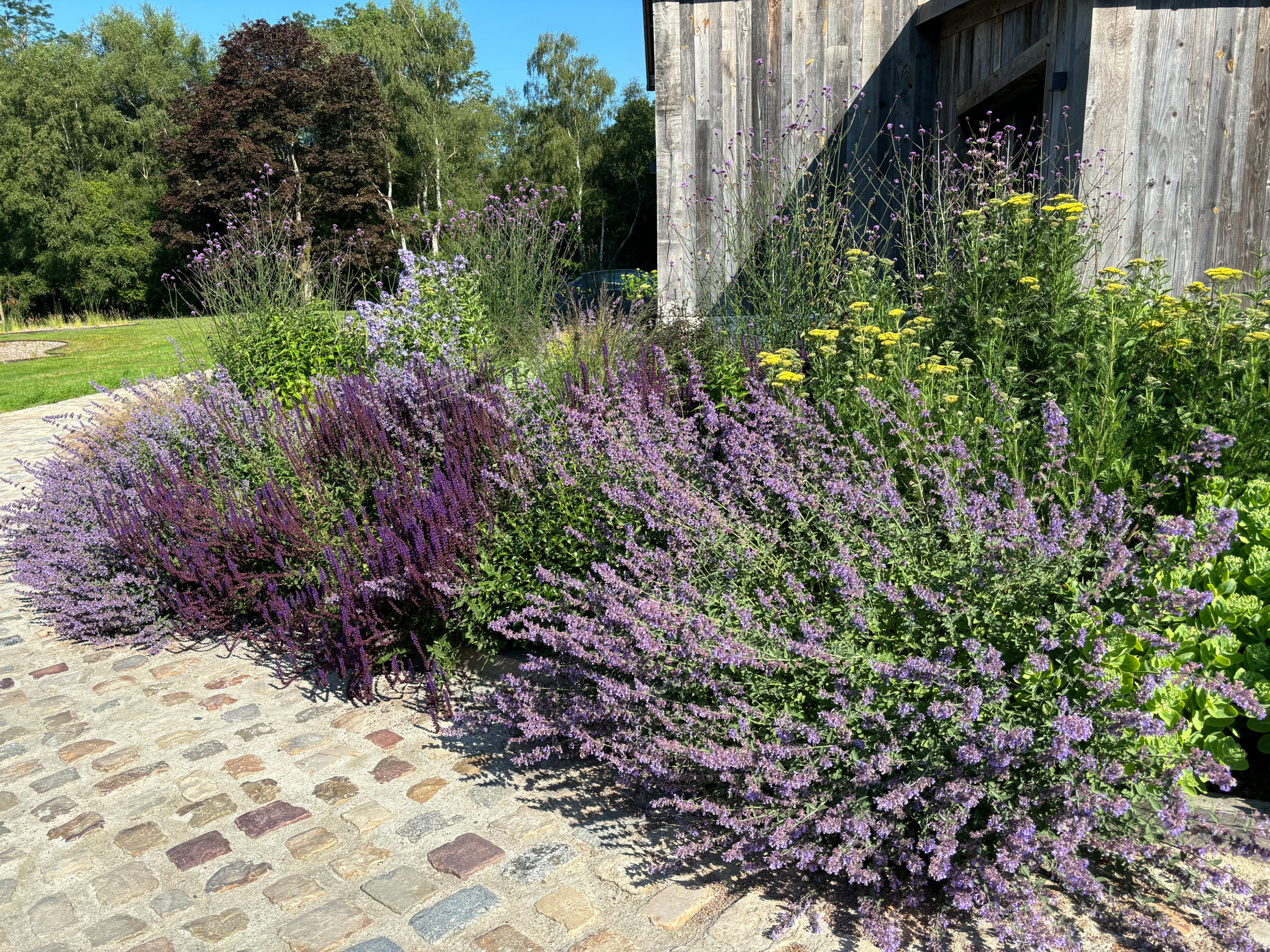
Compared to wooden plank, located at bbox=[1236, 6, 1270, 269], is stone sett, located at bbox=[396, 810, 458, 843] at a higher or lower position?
lower

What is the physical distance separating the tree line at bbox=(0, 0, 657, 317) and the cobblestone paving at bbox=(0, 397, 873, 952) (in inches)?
773

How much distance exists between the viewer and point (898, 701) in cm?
205

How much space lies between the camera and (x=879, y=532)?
247 cm

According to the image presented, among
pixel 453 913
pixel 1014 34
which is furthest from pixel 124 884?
pixel 1014 34

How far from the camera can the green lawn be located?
10773 mm

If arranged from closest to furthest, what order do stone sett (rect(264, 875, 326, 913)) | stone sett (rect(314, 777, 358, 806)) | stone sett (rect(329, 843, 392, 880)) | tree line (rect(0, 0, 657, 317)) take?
stone sett (rect(264, 875, 326, 913)), stone sett (rect(329, 843, 392, 880)), stone sett (rect(314, 777, 358, 806)), tree line (rect(0, 0, 657, 317))

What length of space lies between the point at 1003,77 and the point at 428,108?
28758 millimetres

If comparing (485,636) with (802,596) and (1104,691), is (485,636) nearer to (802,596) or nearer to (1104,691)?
(802,596)

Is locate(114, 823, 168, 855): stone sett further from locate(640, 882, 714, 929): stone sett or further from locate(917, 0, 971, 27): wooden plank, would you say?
locate(917, 0, 971, 27): wooden plank

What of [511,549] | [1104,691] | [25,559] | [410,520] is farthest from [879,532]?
[25,559]

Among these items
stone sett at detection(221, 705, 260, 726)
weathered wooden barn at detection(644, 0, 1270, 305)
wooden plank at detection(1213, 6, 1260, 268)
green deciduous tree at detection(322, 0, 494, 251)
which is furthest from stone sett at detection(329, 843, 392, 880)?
green deciduous tree at detection(322, 0, 494, 251)

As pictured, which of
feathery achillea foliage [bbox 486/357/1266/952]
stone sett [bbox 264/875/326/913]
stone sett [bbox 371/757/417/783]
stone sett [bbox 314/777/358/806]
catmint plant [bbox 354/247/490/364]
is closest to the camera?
feathery achillea foliage [bbox 486/357/1266/952]

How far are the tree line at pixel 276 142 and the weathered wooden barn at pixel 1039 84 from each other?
52.9 ft

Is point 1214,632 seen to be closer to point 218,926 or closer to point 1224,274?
point 1224,274
